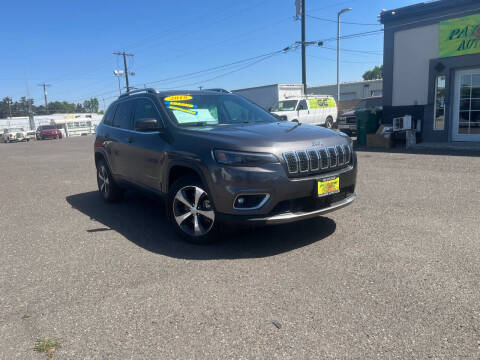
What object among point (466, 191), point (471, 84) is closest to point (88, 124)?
point (471, 84)

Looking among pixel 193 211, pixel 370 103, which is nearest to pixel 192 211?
pixel 193 211

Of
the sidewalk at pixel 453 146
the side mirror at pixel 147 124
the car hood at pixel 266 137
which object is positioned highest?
the side mirror at pixel 147 124

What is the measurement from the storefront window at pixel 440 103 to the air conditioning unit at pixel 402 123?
113cm

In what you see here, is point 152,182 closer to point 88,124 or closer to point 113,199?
point 113,199

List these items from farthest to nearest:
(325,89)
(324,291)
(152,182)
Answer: (325,89) → (152,182) → (324,291)

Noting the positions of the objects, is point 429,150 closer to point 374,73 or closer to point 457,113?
point 457,113

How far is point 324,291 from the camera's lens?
3.06 meters

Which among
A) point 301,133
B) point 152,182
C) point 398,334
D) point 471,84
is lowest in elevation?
point 398,334

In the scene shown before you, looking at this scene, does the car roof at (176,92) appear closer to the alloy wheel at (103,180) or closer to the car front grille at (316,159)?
the alloy wheel at (103,180)

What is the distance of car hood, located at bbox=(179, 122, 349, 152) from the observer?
3680mm

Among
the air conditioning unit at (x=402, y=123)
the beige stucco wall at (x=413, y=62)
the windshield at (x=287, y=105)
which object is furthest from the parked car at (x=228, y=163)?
the windshield at (x=287, y=105)

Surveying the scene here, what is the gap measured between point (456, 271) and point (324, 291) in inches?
49.0

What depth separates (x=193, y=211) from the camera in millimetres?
4078

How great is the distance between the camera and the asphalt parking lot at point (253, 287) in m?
2.44
